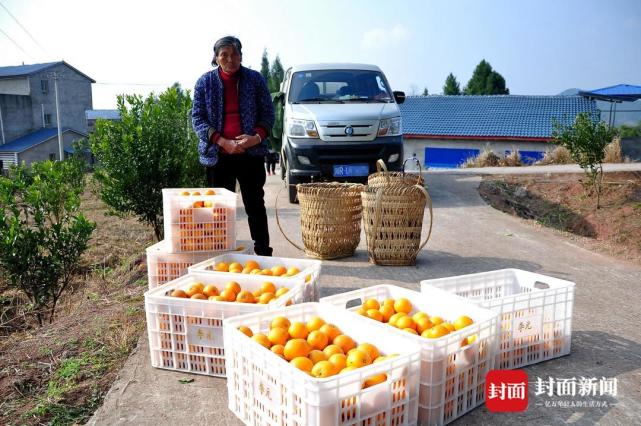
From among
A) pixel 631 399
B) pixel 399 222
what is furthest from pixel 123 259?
pixel 631 399

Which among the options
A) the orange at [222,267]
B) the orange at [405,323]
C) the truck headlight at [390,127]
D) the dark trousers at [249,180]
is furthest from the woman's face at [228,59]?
the truck headlight at [390,127]

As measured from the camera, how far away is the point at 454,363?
244 cm

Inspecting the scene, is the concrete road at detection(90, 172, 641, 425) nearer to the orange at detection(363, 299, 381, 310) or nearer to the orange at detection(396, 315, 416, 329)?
the orange at detection(396, 315, 416, 329)

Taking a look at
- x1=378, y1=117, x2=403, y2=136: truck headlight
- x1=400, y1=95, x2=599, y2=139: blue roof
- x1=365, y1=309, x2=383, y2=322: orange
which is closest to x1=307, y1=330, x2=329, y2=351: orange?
x1=365, y1=309, x2=383, y2=322: orange

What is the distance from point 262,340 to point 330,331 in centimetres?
35

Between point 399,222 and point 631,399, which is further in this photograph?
point 399,222

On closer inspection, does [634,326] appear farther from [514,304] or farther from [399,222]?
[399,222]

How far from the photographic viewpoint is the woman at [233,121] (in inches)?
182

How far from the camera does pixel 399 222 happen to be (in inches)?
201

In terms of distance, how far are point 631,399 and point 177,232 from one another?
3.21 m

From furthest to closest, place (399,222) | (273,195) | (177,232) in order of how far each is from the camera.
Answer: (273,195)
(399,222)
(177,232)

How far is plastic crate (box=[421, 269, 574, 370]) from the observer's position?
293 cm

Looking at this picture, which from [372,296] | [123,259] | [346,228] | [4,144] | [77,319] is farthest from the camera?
[4,144]

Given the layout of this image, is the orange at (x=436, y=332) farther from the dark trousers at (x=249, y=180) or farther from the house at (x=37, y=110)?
the house at (x=37, y=110)
